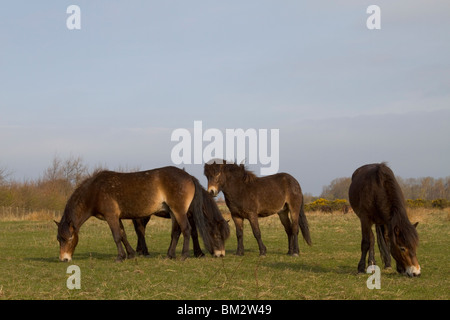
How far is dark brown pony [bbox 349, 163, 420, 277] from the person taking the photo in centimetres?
813

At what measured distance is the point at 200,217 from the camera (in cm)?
1150

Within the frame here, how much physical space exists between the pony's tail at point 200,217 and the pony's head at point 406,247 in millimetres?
4640

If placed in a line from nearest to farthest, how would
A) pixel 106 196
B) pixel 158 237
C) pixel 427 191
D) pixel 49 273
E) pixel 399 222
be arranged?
pixel 399 222, pixel 49 273, pixel 106 196, pixel 158 237, pixel 427 191

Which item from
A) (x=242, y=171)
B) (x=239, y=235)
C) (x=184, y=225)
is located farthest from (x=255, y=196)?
(x=184, y=225)

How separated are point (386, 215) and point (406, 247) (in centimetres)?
71

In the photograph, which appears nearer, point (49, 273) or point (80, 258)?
point (49, 273)

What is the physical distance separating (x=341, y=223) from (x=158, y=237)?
949 cm

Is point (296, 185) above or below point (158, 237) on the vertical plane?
above

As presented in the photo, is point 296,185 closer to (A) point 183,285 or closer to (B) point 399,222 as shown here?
(B) point 399,222

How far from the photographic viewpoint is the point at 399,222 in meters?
8.23

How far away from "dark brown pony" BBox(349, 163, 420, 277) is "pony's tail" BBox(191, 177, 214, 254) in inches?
141

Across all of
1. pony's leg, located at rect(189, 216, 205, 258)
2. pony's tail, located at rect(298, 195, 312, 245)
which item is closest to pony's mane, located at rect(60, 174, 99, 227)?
pony's leg, located at rect(189, 216, 205, 258)

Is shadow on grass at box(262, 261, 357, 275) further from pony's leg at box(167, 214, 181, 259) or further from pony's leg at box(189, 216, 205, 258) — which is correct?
pony's leg at box(167, 214, 181, 259)
